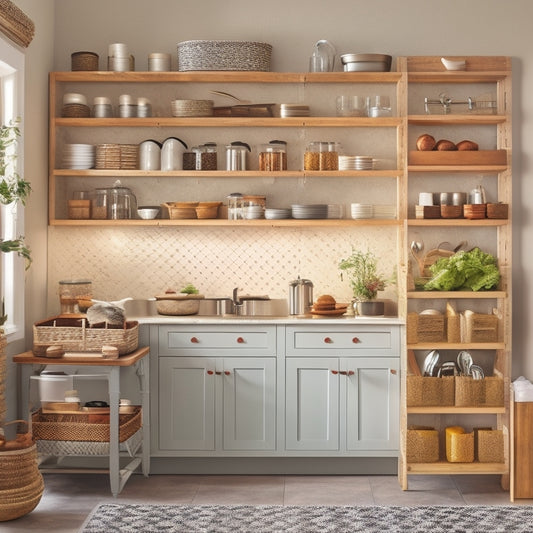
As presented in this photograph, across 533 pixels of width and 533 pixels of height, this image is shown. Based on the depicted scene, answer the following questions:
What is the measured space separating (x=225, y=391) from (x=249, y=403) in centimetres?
17

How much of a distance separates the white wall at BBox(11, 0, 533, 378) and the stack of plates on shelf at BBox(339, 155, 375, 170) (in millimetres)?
721

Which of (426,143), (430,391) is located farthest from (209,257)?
(430,391)

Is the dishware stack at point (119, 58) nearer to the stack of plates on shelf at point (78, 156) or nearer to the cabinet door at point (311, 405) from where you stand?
the stack of plates on shelf at point (78, 156)

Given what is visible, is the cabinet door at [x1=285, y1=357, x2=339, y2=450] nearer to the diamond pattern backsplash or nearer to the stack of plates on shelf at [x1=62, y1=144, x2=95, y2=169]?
the diamond pattern backsplash

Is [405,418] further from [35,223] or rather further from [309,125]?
[35,223]

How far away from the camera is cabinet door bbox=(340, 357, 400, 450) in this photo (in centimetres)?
552

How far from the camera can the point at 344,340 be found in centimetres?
553

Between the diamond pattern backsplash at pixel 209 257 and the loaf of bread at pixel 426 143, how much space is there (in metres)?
0.61

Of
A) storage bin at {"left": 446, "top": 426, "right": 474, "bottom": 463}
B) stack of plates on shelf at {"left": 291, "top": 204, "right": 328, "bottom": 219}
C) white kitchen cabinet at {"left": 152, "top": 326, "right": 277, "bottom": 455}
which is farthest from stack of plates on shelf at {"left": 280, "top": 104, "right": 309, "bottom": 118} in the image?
storage bin at {"left": 446, "top": 426, "right": 474, "bottom": 463}

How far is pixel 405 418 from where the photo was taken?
5.43 meters

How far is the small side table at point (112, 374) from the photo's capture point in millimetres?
4984

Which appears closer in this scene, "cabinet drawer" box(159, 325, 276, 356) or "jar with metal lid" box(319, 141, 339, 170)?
"cabinet drawer" box(159, 325, 276, 356)

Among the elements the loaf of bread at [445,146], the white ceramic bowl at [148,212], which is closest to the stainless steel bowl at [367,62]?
the loaf of bread at [445,146]

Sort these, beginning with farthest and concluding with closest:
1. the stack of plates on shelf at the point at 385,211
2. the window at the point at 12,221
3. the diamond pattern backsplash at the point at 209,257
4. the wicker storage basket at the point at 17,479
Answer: the diamond pattern backsplash at the point at 209,257
the stack of plates on shelf at the point at 385,211
the window at the point at 12,221
the wicker storage basket at the point at 17,479
